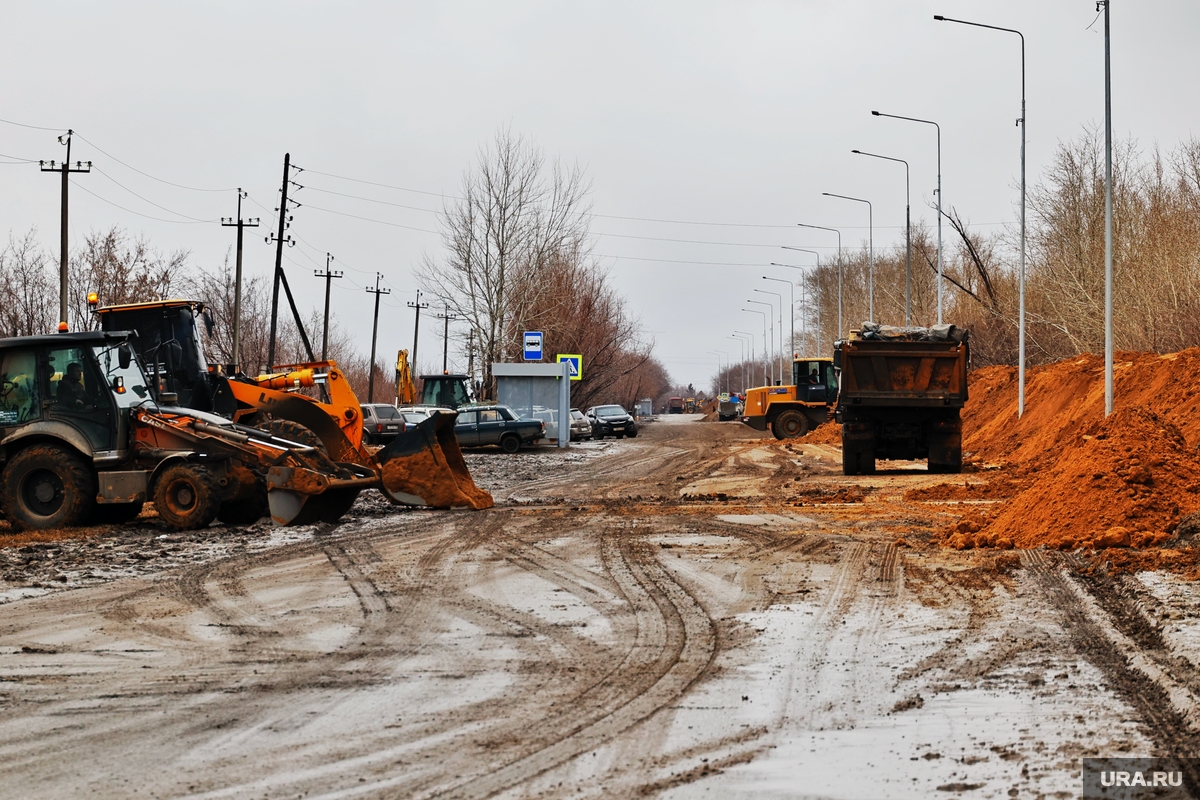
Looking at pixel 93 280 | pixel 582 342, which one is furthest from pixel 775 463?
pixel 582 342

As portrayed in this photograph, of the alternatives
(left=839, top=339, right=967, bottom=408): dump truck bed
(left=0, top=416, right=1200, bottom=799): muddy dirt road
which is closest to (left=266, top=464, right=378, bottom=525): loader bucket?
(left=0, top=416, right=1200, bottom=799): muddy dirt road

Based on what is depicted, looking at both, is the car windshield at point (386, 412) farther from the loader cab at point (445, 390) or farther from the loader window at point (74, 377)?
the loader window at point (74, 377)

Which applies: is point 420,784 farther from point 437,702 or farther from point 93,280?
point 93,280

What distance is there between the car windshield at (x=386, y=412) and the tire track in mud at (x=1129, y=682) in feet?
106

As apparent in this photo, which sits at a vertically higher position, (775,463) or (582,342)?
(582,342)

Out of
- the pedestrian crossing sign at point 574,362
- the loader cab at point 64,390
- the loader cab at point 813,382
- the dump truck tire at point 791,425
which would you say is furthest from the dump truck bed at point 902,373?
the dump truck tire at point 791,425

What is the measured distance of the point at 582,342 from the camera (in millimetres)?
71688

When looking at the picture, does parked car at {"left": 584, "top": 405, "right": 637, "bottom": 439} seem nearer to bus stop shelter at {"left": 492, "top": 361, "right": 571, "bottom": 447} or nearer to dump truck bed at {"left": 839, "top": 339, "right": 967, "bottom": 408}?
bus stop shelter at {"left": 492, "top": 361, "right": 571, "bottom": 447}

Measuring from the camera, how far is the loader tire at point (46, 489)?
14461mm

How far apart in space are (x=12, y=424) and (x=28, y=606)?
19.4 feet

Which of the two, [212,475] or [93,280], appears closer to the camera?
[212,475]

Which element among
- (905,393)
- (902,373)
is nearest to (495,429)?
(902,373)

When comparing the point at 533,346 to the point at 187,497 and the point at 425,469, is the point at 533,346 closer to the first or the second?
the point at 425,469

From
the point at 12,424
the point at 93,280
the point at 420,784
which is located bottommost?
the point at 420,784
